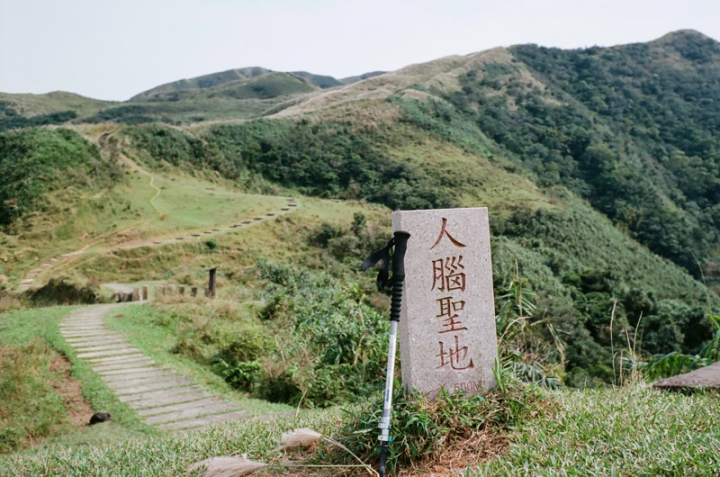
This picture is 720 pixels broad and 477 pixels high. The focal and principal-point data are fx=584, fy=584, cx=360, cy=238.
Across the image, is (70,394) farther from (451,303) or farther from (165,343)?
(451,303)

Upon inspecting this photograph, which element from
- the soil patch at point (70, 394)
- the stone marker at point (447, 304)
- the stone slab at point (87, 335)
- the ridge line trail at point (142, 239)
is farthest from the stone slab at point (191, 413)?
the ridge line trail at point (142, 239)

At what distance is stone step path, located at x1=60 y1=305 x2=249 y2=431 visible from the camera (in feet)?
21.8

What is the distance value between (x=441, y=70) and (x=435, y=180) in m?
26.1

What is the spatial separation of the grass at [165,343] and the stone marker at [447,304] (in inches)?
147

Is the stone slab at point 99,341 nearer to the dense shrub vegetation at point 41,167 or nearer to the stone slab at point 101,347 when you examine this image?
the stone slab at point 101,347

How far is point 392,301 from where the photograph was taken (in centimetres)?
312

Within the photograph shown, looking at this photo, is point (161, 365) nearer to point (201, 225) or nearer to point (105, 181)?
point (201, 225)

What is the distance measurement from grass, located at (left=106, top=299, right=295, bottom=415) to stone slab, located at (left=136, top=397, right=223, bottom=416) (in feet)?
0.78

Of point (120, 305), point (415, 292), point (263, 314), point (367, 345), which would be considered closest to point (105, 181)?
point (120, 305)

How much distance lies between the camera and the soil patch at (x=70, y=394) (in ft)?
21.8

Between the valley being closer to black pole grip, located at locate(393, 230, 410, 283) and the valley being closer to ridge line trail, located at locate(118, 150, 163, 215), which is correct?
ridge line trail, located at locate(118, 150, 163, 215)

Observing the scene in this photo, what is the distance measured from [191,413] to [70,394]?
1.63 m

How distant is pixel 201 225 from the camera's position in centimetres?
2070

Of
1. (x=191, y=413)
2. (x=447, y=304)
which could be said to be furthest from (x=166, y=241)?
(x=447, y=304)
